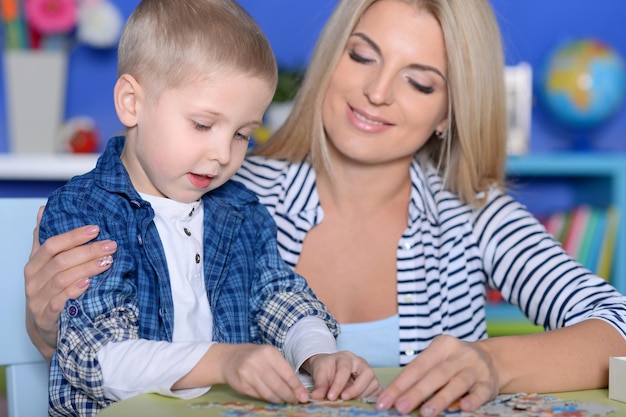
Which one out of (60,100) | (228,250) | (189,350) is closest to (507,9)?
(60,100)

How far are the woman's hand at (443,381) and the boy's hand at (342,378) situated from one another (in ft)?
0.13

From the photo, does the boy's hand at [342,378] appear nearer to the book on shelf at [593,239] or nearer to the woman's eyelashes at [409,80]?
the woman's eyelashes at [409,80]

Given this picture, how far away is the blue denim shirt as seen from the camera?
1.24 metres

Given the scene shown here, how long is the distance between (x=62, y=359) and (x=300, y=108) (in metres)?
0.85

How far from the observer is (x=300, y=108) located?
1925 mm

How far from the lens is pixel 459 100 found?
6.20 feet

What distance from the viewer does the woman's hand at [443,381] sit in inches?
44.7

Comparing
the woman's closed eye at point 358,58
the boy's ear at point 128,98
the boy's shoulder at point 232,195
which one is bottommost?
the boy's shoulder at point 232,195

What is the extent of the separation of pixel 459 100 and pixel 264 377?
3.06 ft

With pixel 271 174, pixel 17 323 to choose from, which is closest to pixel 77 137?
pixel 271 174

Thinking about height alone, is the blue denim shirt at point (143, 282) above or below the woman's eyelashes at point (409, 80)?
below

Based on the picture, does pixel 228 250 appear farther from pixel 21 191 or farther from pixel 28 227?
pixel 21 191

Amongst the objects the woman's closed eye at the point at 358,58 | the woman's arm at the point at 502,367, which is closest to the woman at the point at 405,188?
the woman's closed eye at the point at 358,58

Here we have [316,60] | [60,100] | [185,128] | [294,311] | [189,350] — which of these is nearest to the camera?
[189,350]
